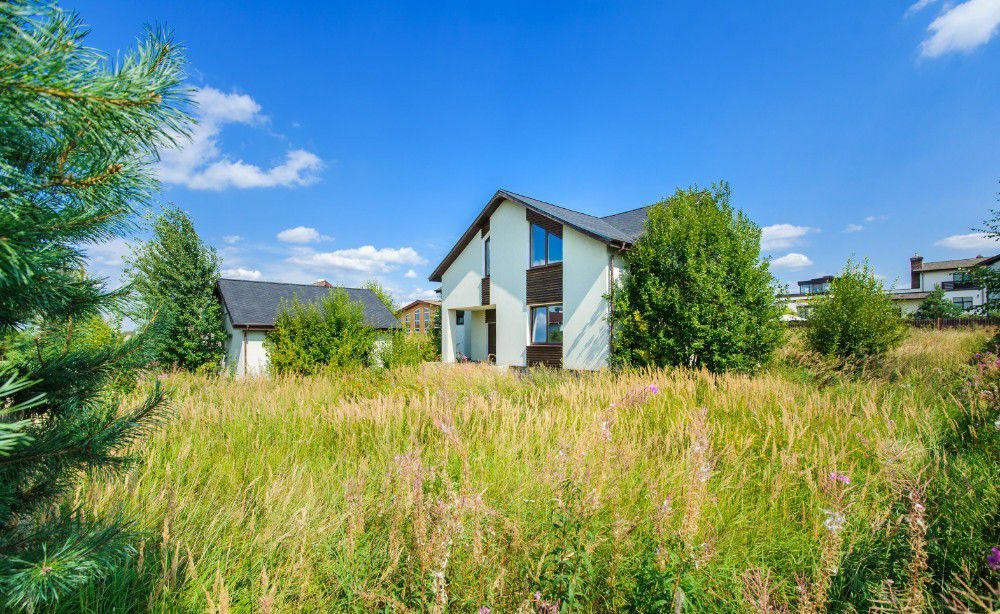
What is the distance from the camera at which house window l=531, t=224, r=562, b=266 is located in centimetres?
1836

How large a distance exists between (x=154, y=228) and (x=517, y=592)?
248 cm

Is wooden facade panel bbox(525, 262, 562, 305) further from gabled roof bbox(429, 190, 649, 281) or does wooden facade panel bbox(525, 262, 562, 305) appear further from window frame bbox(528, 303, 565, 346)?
gabled roof bbox(429, 190, 649, 281)

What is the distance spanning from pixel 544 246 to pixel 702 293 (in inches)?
310

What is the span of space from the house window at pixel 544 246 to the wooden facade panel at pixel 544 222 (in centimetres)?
14

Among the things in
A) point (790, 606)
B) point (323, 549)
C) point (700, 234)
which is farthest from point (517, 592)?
point (700, 234)

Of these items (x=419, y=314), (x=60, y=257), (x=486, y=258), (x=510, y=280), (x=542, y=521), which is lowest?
(x=542, y=521)

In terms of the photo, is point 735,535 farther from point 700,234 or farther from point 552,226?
point 552,226

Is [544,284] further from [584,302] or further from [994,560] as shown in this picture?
[994,560]

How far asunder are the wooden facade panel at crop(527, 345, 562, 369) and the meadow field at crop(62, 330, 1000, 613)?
1273 centimetres

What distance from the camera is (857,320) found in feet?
37.7

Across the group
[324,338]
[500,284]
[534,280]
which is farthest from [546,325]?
[324,338]

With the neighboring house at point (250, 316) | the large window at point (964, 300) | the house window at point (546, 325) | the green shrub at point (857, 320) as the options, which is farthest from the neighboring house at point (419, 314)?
the large window at point (964, 300)

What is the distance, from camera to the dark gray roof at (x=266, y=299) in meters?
26.1

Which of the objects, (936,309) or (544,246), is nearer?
(544,246)
